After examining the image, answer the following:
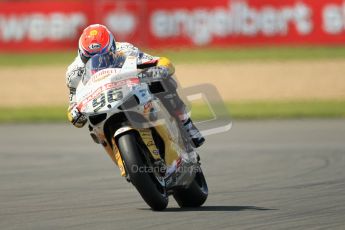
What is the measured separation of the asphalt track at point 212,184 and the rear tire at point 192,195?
0.44 ft

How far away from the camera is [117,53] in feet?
26.5

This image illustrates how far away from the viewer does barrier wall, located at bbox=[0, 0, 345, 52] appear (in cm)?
2822

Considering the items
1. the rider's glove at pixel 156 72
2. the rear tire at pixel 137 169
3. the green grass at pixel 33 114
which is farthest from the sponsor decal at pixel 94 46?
the green grass at pixel 33 114

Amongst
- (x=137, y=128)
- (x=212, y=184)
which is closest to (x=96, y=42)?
(x=137, y=128)

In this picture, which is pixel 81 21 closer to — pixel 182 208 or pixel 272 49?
pixel 272 49

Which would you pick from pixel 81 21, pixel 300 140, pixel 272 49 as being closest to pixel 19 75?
pixel 81 21

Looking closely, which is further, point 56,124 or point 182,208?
point 56,124

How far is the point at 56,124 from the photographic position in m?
18.0

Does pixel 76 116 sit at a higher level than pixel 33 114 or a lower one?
higher

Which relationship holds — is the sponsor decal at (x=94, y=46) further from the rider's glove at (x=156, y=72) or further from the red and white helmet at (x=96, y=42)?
the rider's glove at (x=156, y=72)

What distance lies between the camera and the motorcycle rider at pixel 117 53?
7820mm

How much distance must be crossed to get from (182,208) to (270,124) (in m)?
8.76

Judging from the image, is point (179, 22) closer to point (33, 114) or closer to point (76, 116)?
point (33, 114)

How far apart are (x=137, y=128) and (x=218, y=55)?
22047mm
